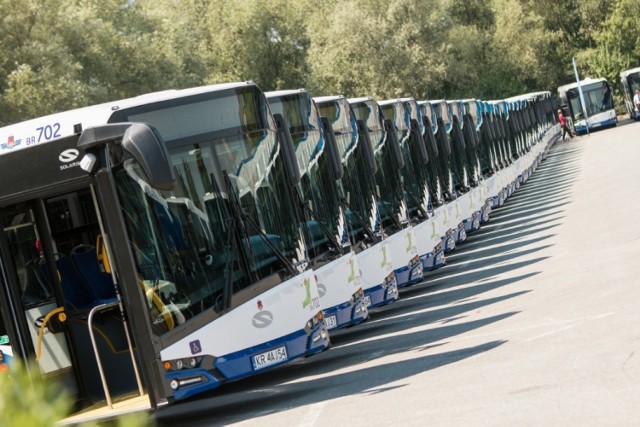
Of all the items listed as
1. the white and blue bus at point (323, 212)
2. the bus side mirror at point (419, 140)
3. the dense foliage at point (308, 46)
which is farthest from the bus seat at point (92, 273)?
the dense foliage at point (308, 46)

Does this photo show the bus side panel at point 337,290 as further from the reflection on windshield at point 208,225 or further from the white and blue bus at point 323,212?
the reflection on windshield at point 208,225

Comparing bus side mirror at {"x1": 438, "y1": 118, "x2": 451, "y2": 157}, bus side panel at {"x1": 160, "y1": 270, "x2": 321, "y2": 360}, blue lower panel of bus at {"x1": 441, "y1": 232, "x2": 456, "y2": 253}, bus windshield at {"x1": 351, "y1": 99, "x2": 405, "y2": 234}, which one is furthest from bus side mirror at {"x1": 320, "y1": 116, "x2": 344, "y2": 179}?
bus side mirror at {"x1": 438, "y1": 118, "x2": 451, "y2": 157}

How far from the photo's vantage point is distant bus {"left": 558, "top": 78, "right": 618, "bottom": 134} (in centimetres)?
7612

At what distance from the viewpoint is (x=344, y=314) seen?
13.0 meters

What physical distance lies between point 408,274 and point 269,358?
7.46 m

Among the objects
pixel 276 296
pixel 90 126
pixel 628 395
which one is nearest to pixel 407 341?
pixel 276 296

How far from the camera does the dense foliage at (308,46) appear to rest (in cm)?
4125

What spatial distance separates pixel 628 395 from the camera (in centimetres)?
688

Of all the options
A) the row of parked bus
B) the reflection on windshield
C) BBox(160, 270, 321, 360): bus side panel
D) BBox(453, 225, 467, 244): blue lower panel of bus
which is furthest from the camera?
BBox(453, 225, 467, 244): blue lower panel of bus

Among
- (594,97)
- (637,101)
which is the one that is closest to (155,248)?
(637,101)

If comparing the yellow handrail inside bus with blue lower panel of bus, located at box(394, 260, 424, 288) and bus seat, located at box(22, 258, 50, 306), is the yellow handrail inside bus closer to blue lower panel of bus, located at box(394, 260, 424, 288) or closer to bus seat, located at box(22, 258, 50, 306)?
bus seat, located at box(22, 258, 50, 306)

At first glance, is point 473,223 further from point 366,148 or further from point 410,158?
point 366,148

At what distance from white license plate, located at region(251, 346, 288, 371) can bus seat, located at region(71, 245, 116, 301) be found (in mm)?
1348

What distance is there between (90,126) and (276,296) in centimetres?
240
